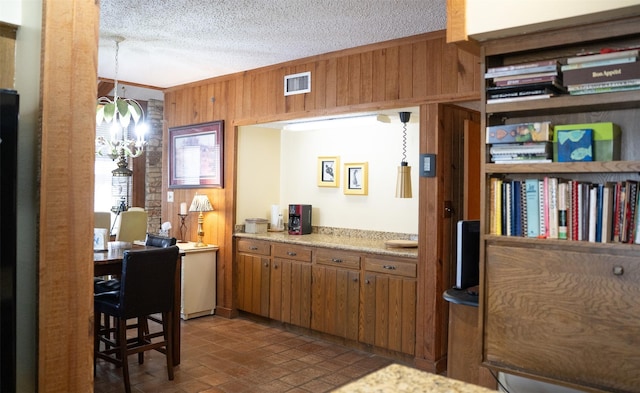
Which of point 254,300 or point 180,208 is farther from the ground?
point 180,208

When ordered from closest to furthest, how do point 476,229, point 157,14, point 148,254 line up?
point 476,229, point 148,254, point 157,14

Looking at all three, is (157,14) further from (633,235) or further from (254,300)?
(633,235)

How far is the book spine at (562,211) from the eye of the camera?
80.4 inches

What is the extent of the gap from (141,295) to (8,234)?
6.51ft

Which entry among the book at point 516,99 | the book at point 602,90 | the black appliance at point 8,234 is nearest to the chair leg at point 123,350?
the black appliance at point 8,234

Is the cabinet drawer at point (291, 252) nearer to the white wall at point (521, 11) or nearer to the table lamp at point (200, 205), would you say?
the table lamp at point (200, 205)

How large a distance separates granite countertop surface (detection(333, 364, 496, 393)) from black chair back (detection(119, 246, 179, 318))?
7.45 ft

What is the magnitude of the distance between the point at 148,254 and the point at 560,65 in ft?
8.42

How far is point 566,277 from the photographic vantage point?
201cm

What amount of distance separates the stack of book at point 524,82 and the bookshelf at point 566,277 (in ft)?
0.13

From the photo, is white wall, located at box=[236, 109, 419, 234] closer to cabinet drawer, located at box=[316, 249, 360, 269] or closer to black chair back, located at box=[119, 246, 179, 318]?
cabinet drawer, located at box=[316, 249, 360, 269]

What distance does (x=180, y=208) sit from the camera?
5.75 meters

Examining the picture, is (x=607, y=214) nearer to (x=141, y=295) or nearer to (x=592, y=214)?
(x=592, y=214)

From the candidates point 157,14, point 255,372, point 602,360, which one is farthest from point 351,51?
point 602,360
